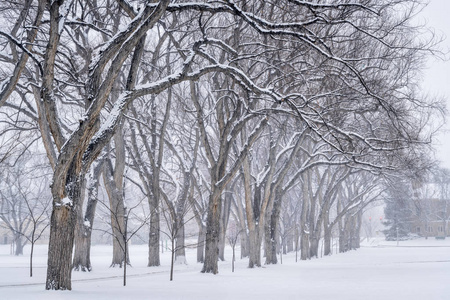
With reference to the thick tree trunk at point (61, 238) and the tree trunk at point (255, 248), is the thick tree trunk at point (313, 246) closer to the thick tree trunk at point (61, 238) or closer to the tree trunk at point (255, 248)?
the tree trunk at point (255, 248)

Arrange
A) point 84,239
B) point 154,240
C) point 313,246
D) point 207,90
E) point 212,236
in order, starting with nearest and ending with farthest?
point 212,236 < point 84,239 < point 207,90 < point 154,240 < point 313,246

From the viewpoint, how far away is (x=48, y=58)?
9484 mm

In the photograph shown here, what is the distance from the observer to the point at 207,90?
67.8ft

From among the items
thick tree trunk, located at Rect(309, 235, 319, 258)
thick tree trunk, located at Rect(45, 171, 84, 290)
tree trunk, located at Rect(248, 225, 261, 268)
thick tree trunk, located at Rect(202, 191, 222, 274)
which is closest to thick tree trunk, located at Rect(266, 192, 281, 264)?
tree trunk, located at Rect(248, 225, 261, 268)

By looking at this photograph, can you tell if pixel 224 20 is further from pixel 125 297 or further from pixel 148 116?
pixel 125 297

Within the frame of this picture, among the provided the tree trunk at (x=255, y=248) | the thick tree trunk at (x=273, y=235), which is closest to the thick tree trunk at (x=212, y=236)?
the tree trunk at (x=255, y=248)

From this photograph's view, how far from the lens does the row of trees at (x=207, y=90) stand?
9.77 metres

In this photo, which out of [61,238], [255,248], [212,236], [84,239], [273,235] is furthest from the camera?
[273,235]

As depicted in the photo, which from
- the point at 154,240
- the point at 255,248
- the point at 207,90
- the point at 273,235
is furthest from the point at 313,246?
the point at 207,90

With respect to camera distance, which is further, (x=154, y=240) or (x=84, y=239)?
(x=154, y=240)

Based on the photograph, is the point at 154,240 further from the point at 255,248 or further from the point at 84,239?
the point at 255,248

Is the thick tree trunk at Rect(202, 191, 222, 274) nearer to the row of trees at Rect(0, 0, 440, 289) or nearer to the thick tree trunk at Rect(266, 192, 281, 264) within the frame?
the row of trees at Rect(0, 0, 440, 289)

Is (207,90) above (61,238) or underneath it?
above

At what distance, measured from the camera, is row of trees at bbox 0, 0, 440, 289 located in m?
9.77
